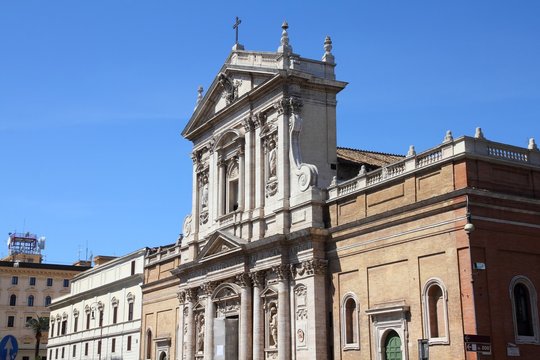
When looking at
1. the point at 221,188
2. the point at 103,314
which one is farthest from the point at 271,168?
the point at 103,314

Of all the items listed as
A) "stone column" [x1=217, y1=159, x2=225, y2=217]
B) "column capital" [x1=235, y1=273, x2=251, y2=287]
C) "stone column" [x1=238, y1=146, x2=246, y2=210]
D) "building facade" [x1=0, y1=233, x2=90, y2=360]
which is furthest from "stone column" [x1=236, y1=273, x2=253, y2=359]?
"building facade" [x1=0, y1=233, x2=90, y2=360]

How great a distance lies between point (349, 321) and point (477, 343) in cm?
886

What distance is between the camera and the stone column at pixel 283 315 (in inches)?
1305

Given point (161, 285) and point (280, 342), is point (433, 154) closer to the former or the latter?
point (280, 342)

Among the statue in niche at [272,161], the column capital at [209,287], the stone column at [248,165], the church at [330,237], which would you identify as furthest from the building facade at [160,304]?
the statue in niche at [272,161]

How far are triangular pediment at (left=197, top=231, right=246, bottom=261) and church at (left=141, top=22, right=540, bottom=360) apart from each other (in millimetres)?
97

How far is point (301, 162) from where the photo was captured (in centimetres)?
3497

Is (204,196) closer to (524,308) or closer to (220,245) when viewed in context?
(220,245)

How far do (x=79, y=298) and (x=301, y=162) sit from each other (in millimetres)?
36542

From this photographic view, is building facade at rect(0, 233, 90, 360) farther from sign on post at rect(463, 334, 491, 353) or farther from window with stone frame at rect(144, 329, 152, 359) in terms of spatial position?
sign on post at rect(463, 334, 491, 353)

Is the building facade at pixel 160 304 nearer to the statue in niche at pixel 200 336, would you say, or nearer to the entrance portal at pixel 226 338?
the statue in niche at pixel 200 336

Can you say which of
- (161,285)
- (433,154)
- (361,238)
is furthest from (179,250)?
(433,154)

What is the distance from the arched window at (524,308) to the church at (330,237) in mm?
57

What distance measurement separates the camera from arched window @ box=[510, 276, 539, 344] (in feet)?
84.7
